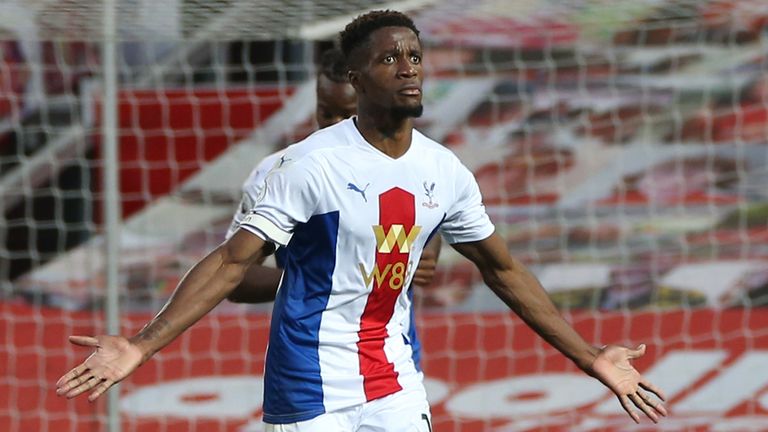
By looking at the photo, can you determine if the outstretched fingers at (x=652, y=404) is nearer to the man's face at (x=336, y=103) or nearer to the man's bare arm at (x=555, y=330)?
the man's bare arm at (x=555, y=330)

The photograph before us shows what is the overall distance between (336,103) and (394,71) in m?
1.01

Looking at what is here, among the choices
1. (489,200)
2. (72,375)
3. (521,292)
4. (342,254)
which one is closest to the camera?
(72,375)

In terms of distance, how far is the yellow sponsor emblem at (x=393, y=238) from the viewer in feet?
12.7

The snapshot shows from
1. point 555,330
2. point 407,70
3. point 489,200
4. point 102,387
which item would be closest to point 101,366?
point 102,387

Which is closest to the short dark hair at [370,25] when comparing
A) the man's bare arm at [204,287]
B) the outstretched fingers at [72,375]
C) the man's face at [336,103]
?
the man's bare arm at [204,287]

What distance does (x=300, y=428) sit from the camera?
388cm

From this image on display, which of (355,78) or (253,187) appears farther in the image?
(253,187)

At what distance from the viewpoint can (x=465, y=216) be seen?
409cm

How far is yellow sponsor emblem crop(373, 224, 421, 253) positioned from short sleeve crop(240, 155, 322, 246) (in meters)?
0.21

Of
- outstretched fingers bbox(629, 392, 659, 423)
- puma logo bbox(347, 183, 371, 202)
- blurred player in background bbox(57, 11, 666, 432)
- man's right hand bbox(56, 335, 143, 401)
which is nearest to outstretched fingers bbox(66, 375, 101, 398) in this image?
man's right hand bbox(56, 335, 143, 401)

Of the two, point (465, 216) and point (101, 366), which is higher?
point (465, 216)

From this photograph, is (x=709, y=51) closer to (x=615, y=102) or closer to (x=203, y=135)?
(x=615, y=102)

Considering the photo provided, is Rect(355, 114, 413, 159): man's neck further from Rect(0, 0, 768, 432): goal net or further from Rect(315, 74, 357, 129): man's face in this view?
Rect(0, 0, 768, 432): goal net

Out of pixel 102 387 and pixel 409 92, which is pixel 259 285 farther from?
pixel 102 387
